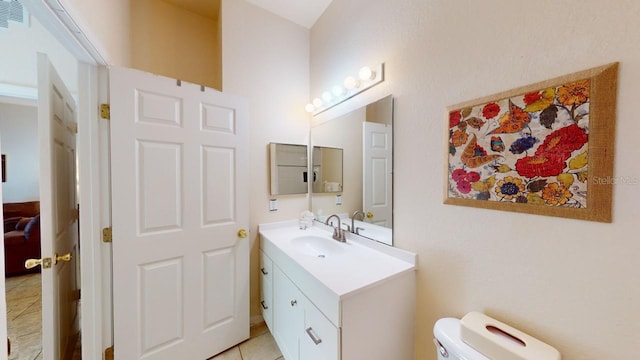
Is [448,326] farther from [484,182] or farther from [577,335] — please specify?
[484,182]

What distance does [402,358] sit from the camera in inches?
48.4

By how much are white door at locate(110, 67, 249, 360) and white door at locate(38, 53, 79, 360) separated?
28 cm

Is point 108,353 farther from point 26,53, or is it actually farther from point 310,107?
point 26,53

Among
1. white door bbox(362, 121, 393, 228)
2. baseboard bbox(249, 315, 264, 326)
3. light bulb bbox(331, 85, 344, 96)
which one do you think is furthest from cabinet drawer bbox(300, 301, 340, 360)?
light bulb bbox(331, 85, 344, 96)

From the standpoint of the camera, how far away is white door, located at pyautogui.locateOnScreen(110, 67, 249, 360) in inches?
52.8

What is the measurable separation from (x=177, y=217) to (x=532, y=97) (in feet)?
6.61

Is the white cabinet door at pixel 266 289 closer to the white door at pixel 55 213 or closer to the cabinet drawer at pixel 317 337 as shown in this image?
the cabinet drawer at pixel 317 337

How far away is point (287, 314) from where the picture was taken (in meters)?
1.49

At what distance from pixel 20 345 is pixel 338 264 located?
251cm

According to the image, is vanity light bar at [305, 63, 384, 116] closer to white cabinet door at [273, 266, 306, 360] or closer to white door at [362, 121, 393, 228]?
white door at [362, 121, 393, 228]

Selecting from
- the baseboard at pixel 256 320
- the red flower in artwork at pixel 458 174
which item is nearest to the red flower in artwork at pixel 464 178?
the red flower in artwork at pixel 458 174

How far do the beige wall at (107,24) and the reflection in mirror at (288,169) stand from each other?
3.92ft

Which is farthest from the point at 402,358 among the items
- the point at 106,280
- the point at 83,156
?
the point at 83,156

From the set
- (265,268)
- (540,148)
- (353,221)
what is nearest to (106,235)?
(265,268)
